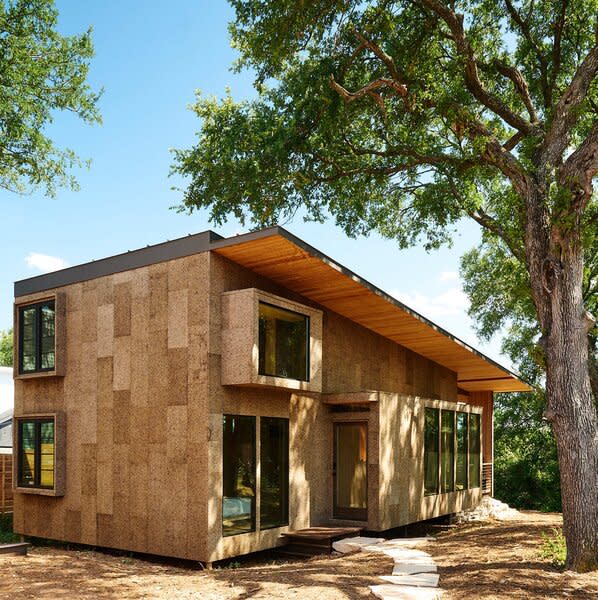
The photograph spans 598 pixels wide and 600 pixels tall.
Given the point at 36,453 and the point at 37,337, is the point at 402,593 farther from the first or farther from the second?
the point at 37,337

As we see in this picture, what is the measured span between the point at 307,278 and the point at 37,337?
568cm

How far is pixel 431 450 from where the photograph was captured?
14.5 m

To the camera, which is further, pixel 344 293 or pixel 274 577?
pixel 344 293

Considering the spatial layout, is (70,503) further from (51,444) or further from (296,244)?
(296,244)

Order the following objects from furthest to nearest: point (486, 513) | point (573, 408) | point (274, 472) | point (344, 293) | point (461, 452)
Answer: point (486, 513) → point (461, 452) → point (344, 293) → point (274, 472) → point (573, 408)

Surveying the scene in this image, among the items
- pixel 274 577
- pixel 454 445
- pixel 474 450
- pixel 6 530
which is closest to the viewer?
pixel 274 577

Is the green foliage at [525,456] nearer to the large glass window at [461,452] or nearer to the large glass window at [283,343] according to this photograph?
the large glass window at [461,452]

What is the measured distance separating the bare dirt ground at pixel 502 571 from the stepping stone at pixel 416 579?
0.12 m

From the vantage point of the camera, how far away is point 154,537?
10.4 m

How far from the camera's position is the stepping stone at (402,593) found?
724cm

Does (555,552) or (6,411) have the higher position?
(6,411)

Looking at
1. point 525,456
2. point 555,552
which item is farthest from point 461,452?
point 525,456

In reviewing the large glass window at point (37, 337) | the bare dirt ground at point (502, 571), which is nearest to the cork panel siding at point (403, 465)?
the bare dirt ground at point (502, 571)

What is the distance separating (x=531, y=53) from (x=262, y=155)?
5705mm
